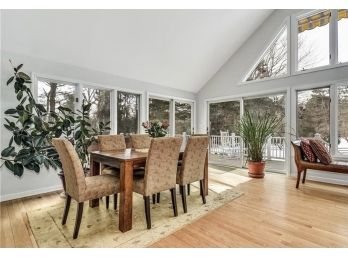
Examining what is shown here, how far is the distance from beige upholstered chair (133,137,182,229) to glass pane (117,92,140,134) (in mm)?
2320

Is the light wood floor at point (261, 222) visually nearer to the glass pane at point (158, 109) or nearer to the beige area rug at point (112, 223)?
the beige area rug at point (112, 223)

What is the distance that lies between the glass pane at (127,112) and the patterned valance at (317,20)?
398cm

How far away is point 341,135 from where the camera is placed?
382 cm

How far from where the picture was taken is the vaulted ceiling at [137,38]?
2881mm

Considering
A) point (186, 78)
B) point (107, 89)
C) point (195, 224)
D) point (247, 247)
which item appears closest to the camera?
point (247, 247)

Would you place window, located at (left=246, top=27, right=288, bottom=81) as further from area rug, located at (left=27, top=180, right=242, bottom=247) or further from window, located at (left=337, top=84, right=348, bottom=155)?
area rug, located at (left=27, top=180, right=242, bottom=247)

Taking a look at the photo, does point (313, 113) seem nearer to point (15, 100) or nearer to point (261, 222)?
point (261, 222)

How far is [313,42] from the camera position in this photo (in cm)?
423

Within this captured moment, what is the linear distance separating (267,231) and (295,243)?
10.4 inches

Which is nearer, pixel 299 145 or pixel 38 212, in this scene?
pixel 38 212

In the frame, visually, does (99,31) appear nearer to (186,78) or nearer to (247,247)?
(186,78)

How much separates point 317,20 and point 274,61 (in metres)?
1.07

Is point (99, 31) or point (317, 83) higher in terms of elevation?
point (99, 31)
